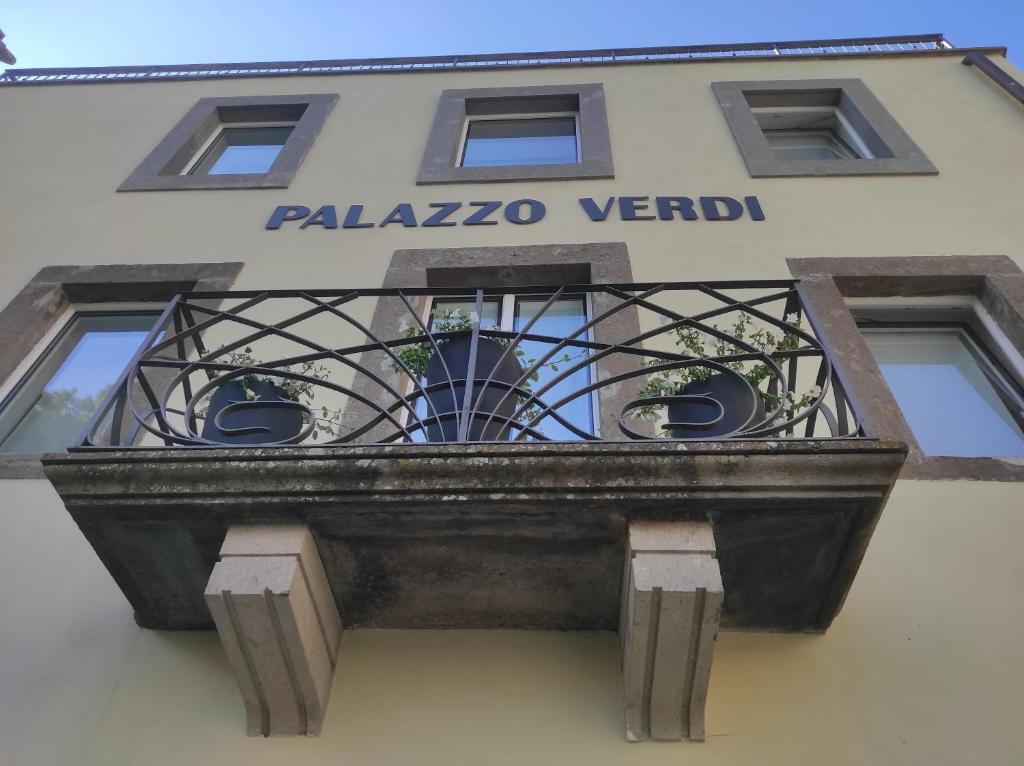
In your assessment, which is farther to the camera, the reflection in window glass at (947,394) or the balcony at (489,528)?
the reflection in window glass at (947,394)

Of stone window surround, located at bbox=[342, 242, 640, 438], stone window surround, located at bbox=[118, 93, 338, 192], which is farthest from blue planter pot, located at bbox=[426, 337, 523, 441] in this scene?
stone window surround, located at bbox=[118, 93, 338, 192]

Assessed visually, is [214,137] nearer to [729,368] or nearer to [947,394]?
[729,368]

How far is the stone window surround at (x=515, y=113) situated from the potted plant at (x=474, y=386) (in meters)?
3.13

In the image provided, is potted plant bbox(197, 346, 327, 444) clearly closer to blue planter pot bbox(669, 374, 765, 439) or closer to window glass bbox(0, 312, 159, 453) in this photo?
window glass bbox(0, 312, 159, 453)

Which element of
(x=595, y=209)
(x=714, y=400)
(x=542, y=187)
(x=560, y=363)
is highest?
(x=542, y=187)

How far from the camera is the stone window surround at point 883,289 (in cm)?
477

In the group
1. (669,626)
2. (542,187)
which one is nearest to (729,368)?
(669,626)

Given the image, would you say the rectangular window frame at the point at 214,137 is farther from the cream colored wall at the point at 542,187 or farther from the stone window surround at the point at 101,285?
the stone window surround at the point at 101,285

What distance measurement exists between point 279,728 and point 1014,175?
663 centimetres

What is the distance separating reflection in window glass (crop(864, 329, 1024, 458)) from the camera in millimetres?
4680

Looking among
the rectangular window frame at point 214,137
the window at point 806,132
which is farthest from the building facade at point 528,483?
the rectangular window frame at point 214,137

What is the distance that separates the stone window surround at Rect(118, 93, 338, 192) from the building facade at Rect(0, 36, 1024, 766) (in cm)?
54

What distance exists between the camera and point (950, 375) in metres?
5.26

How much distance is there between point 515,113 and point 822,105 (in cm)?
303
